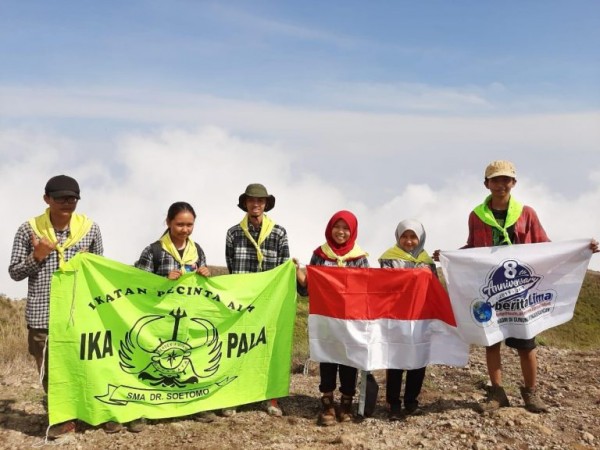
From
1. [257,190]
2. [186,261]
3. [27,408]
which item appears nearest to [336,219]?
[257,190]

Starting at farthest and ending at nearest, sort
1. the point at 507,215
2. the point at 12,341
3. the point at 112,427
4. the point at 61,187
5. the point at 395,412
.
→ the point at 12,341 → the point at 395,412 → the point at 507,215 → the point at 112,427 → the point at 61,187

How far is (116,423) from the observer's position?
588cm

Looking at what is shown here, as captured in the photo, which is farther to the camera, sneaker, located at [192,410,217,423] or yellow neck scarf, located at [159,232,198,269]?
sneaker, located at [192,410,217,423]

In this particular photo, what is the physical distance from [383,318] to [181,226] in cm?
239

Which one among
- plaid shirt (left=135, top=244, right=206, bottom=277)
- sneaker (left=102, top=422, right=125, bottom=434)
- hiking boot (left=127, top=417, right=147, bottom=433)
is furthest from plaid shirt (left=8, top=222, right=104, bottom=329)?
hiking boot (left=127, top=417, right=147, bottom=433)

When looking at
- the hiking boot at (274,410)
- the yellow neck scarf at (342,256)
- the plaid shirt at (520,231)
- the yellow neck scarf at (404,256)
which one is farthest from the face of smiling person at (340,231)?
the hiking boot at (274,410)

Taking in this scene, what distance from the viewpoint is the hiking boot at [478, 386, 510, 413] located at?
6176 mm

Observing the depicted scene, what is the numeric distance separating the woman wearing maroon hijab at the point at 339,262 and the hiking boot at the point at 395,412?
1.40 ft

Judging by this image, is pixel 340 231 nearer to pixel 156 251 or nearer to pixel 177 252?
pixel 177 252

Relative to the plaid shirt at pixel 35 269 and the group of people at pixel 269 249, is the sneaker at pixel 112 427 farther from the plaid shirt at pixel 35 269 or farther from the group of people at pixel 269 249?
the plaid shirt at pixel 35 269

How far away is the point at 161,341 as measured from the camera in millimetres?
6059

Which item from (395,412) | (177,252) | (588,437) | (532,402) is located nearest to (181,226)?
(177,252)

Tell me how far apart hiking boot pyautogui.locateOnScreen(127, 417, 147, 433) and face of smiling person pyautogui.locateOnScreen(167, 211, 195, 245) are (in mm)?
1870

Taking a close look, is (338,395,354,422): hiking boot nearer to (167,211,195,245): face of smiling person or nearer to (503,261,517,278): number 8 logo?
(503,261,517,278): number 8 logo
